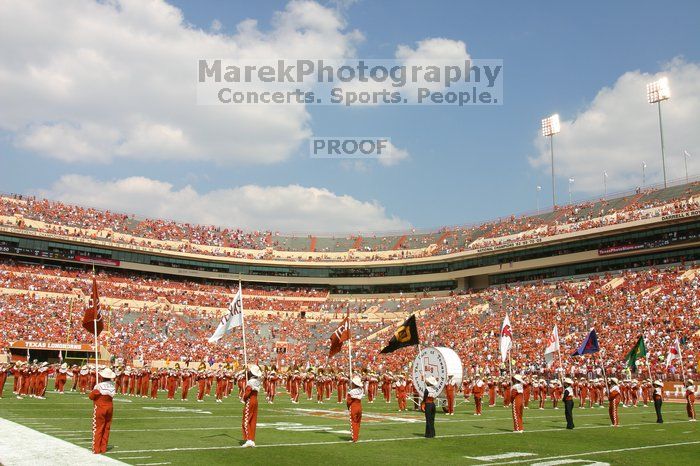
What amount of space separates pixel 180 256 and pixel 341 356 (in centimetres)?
2142

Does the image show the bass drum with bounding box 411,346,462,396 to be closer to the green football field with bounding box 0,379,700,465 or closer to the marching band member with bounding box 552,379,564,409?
the green football field with bounding box 0,379,700,465

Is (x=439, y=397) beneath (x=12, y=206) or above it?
beneath

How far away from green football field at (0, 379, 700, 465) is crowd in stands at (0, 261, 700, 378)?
15617 millimetres

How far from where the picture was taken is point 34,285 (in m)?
49.8

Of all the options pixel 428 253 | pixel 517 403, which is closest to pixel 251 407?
pixel 517 403

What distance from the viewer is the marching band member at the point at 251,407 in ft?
40.1

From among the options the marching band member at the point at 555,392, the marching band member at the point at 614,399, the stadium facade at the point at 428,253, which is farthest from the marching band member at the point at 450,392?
the stadium facade at the point at 428,253

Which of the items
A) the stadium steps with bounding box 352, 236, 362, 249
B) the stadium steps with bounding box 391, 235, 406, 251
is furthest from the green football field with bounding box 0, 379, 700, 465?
the stadium steps with bounding box 352, 236, 362, 249

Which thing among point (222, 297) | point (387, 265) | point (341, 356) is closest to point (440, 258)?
point (387, 265)

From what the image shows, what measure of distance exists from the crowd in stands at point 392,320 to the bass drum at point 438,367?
13.0 metres

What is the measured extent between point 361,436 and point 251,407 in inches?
138

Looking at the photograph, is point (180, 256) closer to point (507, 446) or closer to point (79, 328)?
point (79, 328)

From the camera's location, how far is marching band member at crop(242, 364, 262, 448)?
12234mm

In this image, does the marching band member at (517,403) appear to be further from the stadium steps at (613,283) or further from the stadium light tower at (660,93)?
the stadium light tower at (660,93)
